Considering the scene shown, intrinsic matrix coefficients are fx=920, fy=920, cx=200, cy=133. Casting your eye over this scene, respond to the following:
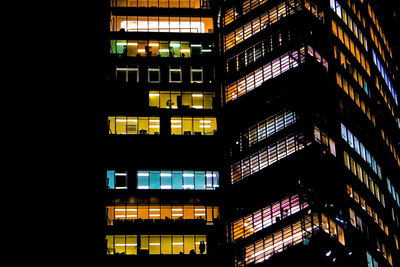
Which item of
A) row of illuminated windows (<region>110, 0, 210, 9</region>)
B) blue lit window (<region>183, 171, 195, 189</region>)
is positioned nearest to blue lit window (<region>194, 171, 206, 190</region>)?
blue lit window (<region>183, 171, 195, 189</region>)

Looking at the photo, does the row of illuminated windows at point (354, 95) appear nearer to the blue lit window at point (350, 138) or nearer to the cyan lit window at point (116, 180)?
the blue lit window at point (350, 138)

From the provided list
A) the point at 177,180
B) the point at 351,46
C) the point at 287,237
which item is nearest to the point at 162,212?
the point at 177,180

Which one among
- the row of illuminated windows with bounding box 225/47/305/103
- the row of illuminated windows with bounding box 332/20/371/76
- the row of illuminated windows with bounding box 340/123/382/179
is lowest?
the row of illuminated windows with bounding box 340/123/382/179

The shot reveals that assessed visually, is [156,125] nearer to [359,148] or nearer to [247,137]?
[247,137]

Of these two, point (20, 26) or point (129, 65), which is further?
point (20, 26)

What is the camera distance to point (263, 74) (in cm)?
10138

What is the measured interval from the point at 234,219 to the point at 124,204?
44.1 ft

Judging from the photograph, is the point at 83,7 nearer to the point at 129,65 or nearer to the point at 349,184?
the point at 129,65

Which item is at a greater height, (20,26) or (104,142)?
(20,26)

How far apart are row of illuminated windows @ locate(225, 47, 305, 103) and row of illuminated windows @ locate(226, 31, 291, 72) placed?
149cm

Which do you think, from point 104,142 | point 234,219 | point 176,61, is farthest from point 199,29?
point 234,219

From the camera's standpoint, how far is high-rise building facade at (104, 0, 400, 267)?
92.4 meters

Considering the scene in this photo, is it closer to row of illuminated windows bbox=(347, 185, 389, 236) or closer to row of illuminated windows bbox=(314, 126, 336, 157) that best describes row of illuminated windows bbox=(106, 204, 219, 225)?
row of illuminated windows bbox=(347, 185, 389, 236)

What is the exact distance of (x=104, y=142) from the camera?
107 meters
